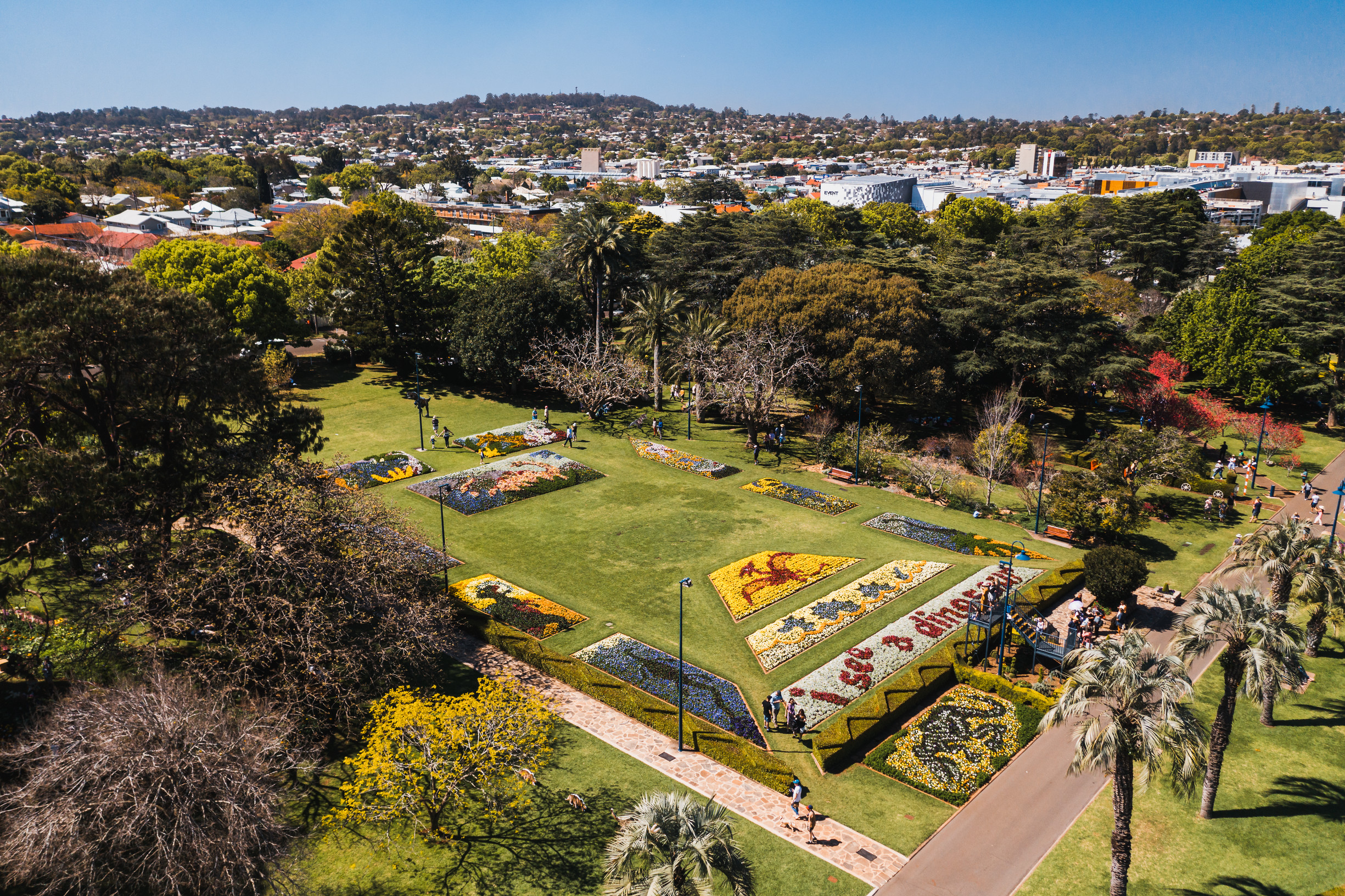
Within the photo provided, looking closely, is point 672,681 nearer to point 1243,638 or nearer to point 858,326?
point 1243,638

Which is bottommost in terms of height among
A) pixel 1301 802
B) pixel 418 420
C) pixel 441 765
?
pixel 1301 802

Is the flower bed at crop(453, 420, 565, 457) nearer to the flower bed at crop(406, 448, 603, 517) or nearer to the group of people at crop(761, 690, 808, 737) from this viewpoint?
the flower bed at crop(406, 448, 603, 517)

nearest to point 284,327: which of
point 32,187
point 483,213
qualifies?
point 483,213

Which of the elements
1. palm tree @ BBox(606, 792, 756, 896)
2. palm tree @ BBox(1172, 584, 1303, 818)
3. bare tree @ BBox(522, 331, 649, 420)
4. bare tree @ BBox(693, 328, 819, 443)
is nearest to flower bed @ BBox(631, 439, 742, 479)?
bare tree @ BBox(693, 328, 819, 443)

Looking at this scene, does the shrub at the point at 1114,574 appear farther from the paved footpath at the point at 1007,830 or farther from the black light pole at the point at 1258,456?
the black light pole at the point at 1258,456

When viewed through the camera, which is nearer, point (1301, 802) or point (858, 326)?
point (1301, 802)

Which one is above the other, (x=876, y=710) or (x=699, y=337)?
(x=699, y=337)

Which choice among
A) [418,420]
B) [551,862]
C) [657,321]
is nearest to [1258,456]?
[657,321]
